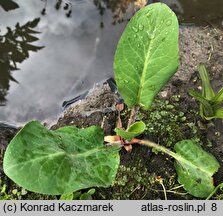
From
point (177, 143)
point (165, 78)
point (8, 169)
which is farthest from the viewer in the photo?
point (177, 143)

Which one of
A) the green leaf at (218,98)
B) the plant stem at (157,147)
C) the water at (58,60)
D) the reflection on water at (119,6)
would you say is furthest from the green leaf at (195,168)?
the reflection on water at (119,6)

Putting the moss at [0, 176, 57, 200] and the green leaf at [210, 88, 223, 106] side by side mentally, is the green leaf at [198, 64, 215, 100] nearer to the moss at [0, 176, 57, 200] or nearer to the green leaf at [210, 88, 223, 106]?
the green leaf at [210, 88, 223, 106]

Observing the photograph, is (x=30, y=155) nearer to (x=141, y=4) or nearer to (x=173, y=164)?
(x=173, y=164)

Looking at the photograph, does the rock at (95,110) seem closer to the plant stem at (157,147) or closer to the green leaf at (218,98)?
the plant stem at (157,147)

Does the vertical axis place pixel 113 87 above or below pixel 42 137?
above

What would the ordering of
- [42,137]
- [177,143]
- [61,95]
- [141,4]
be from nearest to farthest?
[42,137], [177,143], [61,95], [141,4]

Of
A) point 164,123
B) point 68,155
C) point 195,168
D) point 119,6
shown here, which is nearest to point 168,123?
point 164,123

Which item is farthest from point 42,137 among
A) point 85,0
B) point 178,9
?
point 178,9

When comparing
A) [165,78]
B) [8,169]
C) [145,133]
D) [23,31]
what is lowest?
[8,169]

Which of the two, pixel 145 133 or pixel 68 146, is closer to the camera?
pixel 68 146
